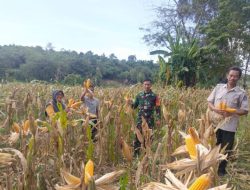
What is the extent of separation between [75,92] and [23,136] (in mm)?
5993

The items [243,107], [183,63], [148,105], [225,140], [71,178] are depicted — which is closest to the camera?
[71,178]

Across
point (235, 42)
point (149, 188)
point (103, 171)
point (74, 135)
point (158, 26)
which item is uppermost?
point (158, 26)

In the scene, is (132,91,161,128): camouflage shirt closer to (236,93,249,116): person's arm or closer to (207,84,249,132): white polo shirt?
(207,84,249,132): white polo shirt

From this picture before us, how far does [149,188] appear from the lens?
1.09m

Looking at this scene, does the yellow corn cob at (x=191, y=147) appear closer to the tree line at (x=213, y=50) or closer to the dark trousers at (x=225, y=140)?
the dark trousers at (x=225, y=140)

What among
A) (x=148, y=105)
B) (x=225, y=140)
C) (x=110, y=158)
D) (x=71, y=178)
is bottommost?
(x=110, y=158)

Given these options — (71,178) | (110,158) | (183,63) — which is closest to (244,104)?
(110,158)

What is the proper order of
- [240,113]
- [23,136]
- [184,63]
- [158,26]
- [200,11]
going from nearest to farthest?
[23,136] → [240,113] → [184,63] → [200,11] → [158,26]

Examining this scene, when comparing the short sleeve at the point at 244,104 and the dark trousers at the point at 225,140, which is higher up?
the short sleeve at the point at 244,104

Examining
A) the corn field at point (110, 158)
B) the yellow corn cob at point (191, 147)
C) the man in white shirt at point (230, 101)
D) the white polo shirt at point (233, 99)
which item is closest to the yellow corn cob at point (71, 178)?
the corn field at point (110, 158)

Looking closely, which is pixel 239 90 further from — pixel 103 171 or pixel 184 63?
pixel 184 63

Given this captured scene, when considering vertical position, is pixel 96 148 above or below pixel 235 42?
below

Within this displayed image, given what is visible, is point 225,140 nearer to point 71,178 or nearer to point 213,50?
point 71,178

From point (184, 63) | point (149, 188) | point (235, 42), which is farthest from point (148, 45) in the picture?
point (149, 188)
